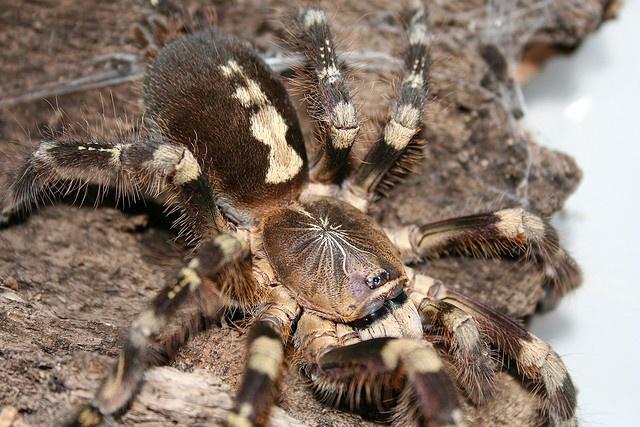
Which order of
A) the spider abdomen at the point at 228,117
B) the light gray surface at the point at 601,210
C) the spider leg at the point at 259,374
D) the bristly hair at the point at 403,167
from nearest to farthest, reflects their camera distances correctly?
1. the spider leg at the point at 259,374
2. the spider abdomen at the point at 228,117
3. the bristly hair at the point at 403,167
4. the light gray surface at the point at 601,210

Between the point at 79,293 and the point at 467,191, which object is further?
the point at 467,191

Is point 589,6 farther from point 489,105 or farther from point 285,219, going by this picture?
point 285,219

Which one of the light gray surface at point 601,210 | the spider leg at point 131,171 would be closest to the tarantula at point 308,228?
the spider leg at point 131,171

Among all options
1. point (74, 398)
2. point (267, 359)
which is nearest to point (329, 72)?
point (267, 359)

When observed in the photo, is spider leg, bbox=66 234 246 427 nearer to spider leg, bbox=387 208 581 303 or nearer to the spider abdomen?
the spider abdomen

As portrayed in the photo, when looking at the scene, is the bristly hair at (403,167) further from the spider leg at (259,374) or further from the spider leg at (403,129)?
the spider leg at (259,374)

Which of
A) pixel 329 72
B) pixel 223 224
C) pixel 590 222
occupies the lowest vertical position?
pixel 590 222

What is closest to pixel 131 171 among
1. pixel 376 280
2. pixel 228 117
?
pixel 228 117
